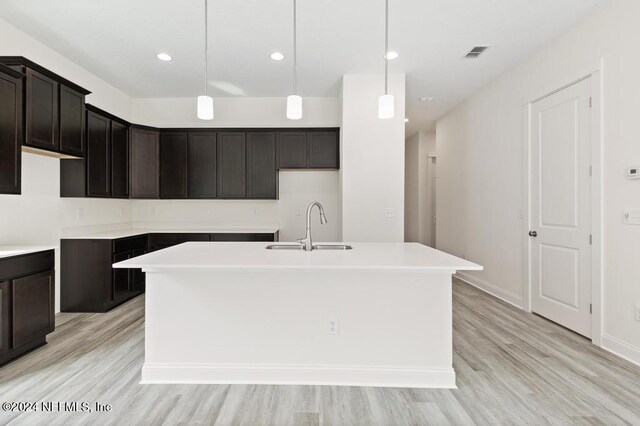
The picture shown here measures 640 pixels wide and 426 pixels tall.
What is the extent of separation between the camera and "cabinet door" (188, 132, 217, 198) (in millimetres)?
4906

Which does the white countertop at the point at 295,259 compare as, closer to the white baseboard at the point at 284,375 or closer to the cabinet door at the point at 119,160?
the white baseboard at the point at 284,375

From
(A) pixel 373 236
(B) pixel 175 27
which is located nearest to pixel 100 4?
(B) pixel 175 27

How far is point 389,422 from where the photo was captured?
5.92ft

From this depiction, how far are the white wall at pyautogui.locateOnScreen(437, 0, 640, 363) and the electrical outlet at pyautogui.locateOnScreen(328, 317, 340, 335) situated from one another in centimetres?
228

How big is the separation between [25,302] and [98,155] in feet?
6.30

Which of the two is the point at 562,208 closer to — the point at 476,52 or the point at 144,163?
the point at 476,52

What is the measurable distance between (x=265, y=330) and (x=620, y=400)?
7.31 ft

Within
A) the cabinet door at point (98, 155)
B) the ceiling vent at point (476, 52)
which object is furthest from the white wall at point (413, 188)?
the cabinet door at point (98, 155)

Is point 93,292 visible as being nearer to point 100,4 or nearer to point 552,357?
point 100,4

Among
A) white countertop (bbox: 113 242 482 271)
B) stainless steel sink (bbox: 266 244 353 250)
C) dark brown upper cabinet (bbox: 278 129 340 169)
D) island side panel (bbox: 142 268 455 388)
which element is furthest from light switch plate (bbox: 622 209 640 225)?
dark brown upper cabinet (bbox: 278 129 340 169)

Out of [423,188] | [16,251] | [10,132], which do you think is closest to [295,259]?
[16,251]

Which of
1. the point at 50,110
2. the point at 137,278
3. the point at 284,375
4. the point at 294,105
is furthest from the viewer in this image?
the point at 137,278

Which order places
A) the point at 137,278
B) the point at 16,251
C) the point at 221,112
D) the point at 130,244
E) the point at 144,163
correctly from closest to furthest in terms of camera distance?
1. the point at 16,251
2. the point at 130,244
3. the point at 137,278
4. the point at 144,163
5. the point at 221,112

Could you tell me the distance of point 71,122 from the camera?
3303mm
